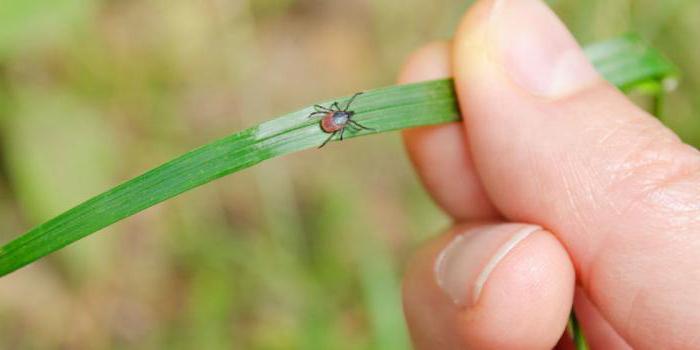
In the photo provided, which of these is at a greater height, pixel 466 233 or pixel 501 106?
pixel 501 106

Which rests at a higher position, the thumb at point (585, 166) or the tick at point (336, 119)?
the tick at point (336, 119)

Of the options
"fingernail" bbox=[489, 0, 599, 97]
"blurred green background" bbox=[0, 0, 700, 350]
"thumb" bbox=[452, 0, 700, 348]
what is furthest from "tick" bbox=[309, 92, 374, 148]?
"blurred green background" bbox=[0, 0, 700, 350]

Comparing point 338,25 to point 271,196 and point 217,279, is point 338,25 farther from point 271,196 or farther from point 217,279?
point 217,279

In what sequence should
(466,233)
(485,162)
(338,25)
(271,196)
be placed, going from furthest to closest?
(338,25), (271,196), (466,233), (485,162)

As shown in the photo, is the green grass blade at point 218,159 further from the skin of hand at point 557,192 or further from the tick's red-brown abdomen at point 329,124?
the skin of hand at point 557,192

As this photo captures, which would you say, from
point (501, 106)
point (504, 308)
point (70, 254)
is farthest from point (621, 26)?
point (70, 254)

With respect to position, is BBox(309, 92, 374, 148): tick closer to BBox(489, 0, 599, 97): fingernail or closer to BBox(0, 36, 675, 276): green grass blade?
BBox(0, 36, 675, 276): green grass blade

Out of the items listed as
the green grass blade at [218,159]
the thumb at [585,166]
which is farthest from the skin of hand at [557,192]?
the green grass blade at [218,159]
